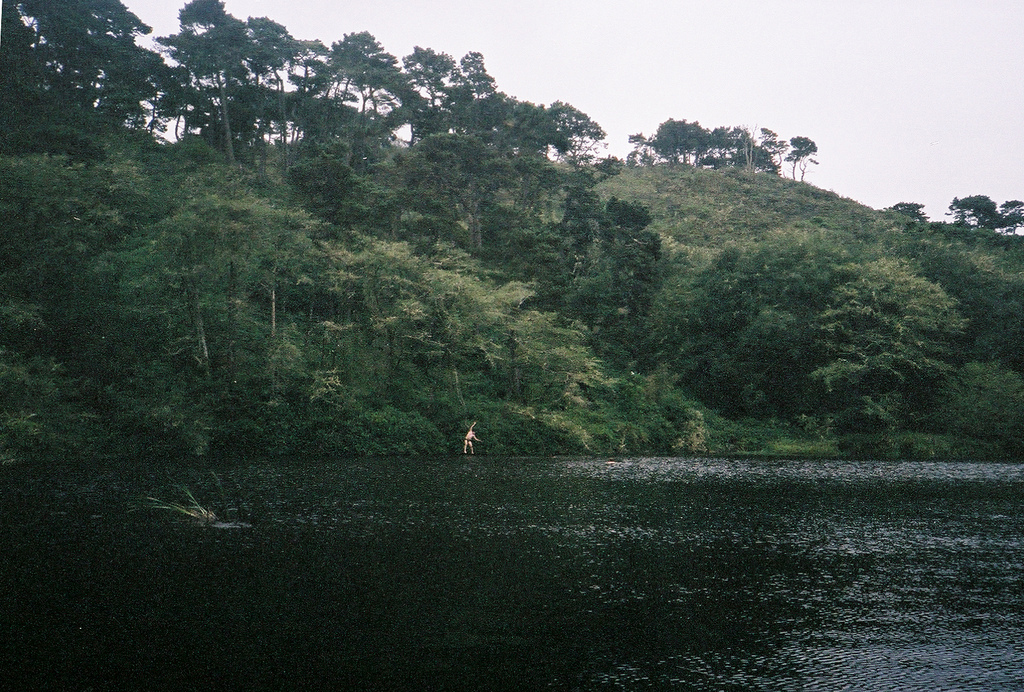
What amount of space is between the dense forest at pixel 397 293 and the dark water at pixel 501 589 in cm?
1169

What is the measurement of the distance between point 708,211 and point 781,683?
258ft

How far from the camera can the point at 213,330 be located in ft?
130

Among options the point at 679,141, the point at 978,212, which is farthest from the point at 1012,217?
the point at 679,141

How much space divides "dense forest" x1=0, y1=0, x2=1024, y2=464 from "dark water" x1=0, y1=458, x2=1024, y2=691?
11689 mm

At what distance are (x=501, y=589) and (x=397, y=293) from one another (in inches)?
1195

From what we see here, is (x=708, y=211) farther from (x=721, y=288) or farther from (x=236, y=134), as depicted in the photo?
(x=236, y=134)

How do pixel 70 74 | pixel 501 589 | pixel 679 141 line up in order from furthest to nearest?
pixel 679 141 → pixel 70 74 → pixel 501 589

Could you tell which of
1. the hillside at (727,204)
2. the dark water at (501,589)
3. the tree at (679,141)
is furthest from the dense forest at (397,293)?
the tree at (679,141)

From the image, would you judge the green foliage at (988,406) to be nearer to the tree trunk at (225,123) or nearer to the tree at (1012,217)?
the tree at (1012,217)

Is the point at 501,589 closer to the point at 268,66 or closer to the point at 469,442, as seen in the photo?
the point at 469,442

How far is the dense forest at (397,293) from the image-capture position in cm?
3672

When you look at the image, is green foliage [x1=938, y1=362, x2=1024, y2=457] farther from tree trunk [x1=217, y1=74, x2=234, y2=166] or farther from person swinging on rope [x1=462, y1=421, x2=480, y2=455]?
tree trunk [x1=217, y1=74, x2=234, y2=166]

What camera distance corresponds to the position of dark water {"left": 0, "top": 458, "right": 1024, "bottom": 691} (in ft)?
35.2

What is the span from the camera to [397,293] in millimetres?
43375
